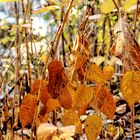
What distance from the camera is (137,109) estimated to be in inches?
57.1

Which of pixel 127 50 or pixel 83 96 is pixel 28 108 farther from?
pixel 127 50

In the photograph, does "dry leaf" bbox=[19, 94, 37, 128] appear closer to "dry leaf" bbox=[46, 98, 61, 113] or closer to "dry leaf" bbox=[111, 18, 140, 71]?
"dry leaf" bbox=[46, 98, 61, 113]

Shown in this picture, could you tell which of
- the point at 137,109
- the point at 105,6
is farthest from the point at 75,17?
the point at 105,6

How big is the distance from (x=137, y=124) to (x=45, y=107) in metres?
0.79

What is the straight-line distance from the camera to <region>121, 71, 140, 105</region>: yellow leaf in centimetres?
52

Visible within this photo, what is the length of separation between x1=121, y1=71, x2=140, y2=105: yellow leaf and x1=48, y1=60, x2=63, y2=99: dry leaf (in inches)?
3.8

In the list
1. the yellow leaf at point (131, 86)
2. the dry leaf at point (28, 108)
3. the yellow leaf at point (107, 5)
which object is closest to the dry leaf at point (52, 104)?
the dry leaf at point (28, 108)

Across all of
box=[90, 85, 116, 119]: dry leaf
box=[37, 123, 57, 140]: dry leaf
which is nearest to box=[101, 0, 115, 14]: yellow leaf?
box=[90, 85, 116, 119]: dry leaf

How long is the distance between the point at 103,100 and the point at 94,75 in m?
0.05

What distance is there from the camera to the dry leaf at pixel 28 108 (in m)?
0.62

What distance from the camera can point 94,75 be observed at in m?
0.59

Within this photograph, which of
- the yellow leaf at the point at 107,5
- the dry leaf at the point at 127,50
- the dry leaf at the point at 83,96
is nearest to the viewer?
the dry leaf at the point at 127,50

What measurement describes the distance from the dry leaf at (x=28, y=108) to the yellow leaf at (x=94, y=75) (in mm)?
102

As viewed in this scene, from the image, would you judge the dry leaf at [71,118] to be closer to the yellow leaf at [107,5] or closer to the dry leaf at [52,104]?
the dry leaf at [52,104]
